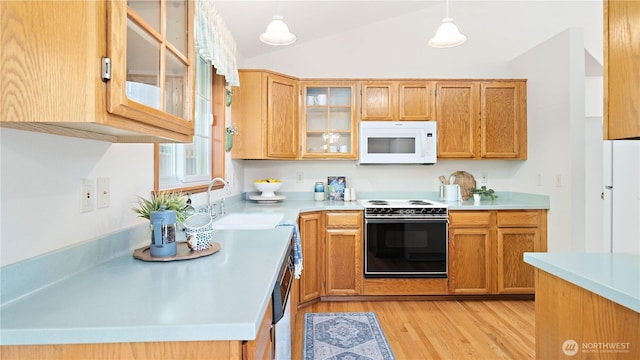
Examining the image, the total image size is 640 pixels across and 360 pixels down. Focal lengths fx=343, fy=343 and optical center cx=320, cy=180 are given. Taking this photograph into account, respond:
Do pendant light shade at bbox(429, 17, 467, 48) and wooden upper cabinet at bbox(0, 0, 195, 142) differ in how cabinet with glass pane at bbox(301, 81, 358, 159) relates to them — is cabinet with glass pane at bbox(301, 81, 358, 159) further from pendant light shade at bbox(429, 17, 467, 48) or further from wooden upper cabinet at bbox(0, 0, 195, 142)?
wooden upper cabinet at bbox(0, 0, 195, 142)

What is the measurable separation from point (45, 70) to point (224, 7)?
78.8 inches

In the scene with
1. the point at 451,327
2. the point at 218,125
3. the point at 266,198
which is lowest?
the point at 451,327

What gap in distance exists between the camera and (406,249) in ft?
10.1

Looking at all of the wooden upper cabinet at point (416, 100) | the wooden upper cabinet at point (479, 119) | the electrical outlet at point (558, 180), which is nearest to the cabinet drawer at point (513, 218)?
the electrical outlet at point (558, 180)

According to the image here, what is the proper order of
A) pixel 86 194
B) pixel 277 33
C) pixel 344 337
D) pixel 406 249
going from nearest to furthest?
pixel 86 194 < pixel 277 33 < pixel 344 337 < pixel 406 249

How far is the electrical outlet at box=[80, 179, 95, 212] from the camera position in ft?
3.60

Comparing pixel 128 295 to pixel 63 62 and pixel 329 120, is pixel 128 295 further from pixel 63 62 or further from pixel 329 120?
pixel 329 120

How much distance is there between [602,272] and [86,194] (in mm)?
1638

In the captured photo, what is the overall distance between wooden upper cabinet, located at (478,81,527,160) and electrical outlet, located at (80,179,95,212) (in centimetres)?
330

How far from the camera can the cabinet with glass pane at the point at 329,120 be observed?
3406mm

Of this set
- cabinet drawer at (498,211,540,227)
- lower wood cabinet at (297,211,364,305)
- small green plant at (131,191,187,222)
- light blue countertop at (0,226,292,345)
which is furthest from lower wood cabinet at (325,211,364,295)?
light blue countertop at (0,226,292,345)

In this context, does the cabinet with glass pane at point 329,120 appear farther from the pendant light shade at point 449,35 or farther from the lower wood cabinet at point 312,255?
the pendant light shade at point 449,35

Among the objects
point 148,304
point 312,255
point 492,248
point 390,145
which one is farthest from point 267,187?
point 148,304

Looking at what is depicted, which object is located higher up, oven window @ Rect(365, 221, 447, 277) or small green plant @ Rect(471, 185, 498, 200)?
small green plant @ Rect(471, 185, 498, 200)
